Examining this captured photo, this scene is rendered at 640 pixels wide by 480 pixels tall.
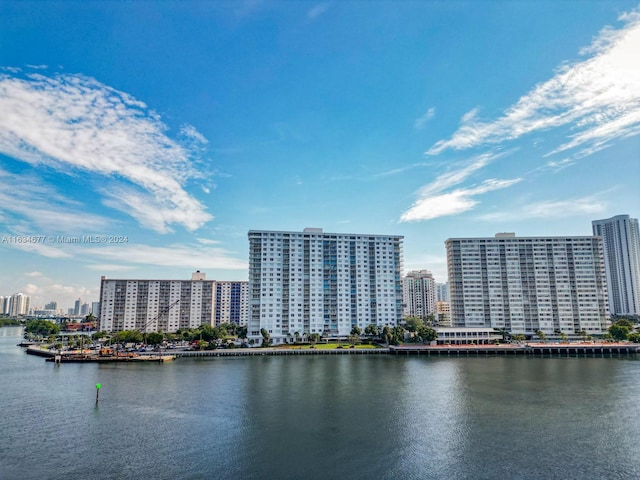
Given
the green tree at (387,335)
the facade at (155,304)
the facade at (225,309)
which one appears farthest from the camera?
the facade at (225,309)

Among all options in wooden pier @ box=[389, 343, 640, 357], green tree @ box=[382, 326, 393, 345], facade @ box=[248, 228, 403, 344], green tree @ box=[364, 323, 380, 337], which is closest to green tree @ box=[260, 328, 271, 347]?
facade @ box=[248, 228, 403, 344]

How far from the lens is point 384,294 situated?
134 meters

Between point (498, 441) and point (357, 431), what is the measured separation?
13.4 m

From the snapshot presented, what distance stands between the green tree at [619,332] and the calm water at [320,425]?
56973 mm

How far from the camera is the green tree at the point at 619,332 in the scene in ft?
390

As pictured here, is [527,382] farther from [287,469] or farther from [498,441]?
[287,469]

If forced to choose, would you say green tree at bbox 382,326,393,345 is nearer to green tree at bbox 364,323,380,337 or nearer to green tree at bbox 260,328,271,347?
green tree at bbox 364,323,380,337

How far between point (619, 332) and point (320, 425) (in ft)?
388

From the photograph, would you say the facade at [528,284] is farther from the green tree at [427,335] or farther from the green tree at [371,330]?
the green tree at [371,330]

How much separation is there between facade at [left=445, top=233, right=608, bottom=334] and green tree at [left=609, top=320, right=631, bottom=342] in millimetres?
9340

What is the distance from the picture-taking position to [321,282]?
13012cm

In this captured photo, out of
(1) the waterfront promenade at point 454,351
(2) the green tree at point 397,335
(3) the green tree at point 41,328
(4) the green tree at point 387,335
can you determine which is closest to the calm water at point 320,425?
(1) the waterfront promenade at point 454,351

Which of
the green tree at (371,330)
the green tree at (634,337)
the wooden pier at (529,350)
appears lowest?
the wooden pier at (529,350)

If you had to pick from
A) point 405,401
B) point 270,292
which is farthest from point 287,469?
point 270,292
